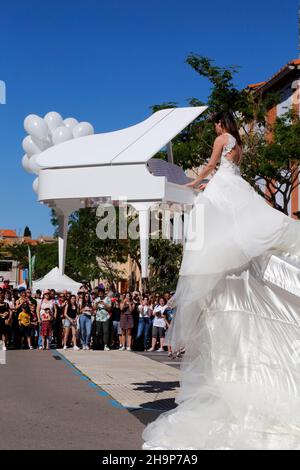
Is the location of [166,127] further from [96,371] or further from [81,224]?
[81,224]

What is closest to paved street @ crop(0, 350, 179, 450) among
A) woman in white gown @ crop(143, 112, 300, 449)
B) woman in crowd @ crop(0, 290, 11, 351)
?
woman in white gown @ crop(143, 112, 300, 449)

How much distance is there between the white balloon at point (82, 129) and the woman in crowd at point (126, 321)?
19.0 feet

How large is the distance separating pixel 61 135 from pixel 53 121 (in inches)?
45.9

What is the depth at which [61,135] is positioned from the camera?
22.9m

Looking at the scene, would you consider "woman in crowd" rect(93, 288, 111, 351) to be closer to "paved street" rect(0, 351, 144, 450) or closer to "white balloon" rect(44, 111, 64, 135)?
"white balloon" rect(44, 111, 64, 135)

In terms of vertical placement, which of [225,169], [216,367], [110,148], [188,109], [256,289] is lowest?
[216,367]

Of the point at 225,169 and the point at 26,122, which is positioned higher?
the point at 26,122

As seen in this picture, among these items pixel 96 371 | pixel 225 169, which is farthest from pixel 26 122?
pixel 225 169

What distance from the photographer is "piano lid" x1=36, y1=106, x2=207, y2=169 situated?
54.3 ft

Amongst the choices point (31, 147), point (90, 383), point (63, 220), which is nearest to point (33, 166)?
point (31, 147)

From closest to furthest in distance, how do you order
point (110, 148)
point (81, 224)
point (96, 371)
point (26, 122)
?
point (96, 371) < point (110, 148) < point (26, 122) < point (81, 224)

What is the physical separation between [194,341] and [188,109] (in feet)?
42.7

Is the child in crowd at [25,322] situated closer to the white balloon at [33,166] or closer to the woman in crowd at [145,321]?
the woman in crowd at [145,321]
